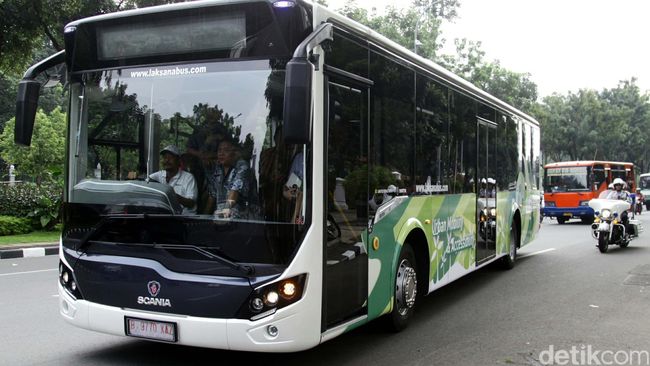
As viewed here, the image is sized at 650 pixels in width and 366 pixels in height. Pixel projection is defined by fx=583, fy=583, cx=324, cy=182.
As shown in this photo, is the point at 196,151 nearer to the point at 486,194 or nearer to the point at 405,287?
the point at 405,287

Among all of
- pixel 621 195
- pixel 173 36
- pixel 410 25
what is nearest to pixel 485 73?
pixel 410 25

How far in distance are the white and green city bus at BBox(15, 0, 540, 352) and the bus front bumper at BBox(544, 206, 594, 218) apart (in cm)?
2044

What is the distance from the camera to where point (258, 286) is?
392 centimetres

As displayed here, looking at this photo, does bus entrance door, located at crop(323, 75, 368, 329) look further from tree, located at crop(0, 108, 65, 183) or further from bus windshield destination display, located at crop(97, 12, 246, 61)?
tree, located at crop(0, 108, 65, 183)

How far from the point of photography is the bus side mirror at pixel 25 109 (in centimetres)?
459

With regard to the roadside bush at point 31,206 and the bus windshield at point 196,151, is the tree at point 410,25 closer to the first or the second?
the roadside bush at point 31,206

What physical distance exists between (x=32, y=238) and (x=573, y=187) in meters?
20.0

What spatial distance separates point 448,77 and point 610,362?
3620 mm

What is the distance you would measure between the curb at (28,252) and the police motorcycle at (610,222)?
39.4 feet

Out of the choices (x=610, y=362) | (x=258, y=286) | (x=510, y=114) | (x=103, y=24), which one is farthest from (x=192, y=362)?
(x=510, y=114)

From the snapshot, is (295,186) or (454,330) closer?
Result: (295,186)

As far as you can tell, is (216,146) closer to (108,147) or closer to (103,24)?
(108,147)

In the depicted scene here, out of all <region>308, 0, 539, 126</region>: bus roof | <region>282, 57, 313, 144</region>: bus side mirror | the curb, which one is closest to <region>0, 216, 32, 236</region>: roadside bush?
the curb

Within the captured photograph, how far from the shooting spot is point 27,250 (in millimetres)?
12328
